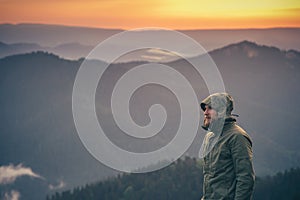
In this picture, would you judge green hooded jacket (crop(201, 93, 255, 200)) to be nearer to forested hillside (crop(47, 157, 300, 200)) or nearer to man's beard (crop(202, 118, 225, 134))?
man's beard (crop(202, 118, 225, 134))

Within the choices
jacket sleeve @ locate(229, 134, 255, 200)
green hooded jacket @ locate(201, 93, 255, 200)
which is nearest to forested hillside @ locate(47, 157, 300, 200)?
green hooded jacket @ locate(201, 93, 255, 200)

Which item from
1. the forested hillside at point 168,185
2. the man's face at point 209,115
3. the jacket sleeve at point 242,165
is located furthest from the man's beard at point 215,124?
the forested hillside at point 168,185

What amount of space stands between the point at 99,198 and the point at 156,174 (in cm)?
1780

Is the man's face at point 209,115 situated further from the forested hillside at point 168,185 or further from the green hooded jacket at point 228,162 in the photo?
the forested hillside at point 168,185

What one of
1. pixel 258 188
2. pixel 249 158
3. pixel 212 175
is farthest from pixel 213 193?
pixel 258 188

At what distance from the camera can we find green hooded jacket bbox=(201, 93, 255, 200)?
20.0ft

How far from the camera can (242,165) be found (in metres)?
6.13

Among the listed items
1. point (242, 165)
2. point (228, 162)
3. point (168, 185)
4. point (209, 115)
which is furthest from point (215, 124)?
point (168, 185)

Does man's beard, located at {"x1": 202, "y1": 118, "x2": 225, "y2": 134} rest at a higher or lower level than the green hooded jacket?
higher

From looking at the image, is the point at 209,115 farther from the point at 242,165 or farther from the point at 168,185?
the point at 168,185

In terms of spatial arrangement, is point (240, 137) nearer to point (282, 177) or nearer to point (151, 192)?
point (282, 177)

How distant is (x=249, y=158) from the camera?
6148 millimetres

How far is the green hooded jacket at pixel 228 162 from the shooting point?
6.10 m

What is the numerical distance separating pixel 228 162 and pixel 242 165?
320mm
